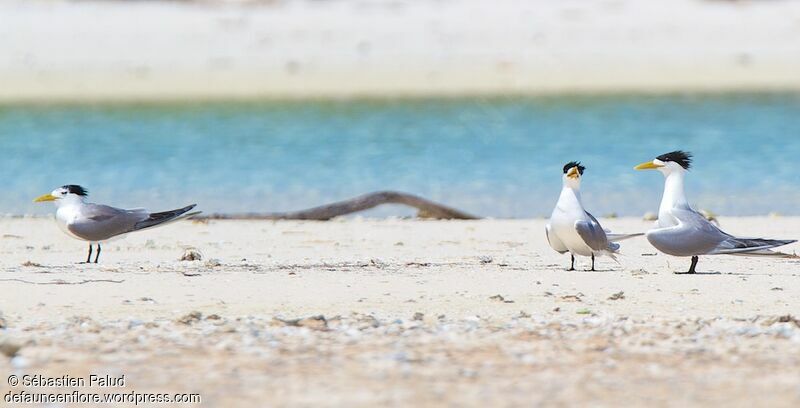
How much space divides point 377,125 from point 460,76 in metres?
3.73

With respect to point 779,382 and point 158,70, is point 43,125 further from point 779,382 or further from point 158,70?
point 779,382

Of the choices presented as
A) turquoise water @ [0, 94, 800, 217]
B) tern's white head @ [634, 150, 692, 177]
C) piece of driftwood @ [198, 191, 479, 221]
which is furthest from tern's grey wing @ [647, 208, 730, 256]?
turquoise water @ [0, 94, 800, 217]

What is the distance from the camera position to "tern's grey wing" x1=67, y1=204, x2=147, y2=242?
795cm

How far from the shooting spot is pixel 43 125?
2044 centimetres

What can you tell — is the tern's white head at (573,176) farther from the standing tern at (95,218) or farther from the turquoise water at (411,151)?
the turquoise water at (411,151)

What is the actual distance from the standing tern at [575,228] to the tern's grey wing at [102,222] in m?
2.32

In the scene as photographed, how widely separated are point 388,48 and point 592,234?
17.7 meters

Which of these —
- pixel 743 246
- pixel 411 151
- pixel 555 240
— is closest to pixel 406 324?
pixel 555 240

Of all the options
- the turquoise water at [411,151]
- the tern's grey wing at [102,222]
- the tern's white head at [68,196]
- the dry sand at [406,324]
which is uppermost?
the turquoise water at [411,151]

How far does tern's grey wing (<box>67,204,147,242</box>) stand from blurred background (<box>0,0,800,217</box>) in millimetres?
4417

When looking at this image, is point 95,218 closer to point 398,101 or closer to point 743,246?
point 743,246

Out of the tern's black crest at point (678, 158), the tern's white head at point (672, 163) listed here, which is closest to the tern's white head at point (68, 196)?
the tern's white head at point (672, 163)

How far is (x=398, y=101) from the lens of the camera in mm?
22672

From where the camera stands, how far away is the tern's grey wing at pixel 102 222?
7.95 meters
